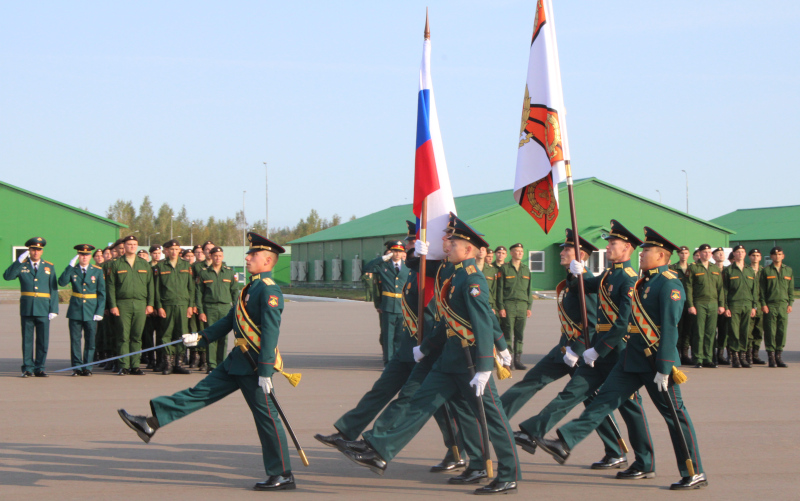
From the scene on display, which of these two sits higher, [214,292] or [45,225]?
[45,225]

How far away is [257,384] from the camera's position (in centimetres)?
608

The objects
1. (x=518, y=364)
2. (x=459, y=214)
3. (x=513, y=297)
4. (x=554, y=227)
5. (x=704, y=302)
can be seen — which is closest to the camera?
(x=518, y=364)

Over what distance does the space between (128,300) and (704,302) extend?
9.19 meters

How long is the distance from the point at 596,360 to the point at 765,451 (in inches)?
69.8

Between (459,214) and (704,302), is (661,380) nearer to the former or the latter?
(704,302)

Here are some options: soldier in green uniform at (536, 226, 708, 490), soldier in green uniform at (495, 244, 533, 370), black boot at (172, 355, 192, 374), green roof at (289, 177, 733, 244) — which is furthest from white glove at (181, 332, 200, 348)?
green roof at (289, 177, 733, 244)

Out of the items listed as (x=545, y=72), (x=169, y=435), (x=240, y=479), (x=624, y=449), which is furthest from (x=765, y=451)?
(x=169, y=435)

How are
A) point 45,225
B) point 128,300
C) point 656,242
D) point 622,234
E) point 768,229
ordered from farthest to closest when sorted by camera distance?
point 768,229 < point 45,225 < point 128,300 < point 622,234 < point 656,242

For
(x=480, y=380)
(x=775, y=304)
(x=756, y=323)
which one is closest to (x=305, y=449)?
(x=480, y=380)

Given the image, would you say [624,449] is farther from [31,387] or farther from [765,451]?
[31,387]

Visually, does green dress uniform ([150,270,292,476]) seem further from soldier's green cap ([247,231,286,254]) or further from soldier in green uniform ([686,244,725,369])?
soldier in green uniform ([686,244,725,369])

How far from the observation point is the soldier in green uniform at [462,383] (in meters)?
5.83

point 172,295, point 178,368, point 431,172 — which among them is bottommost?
point 178,368

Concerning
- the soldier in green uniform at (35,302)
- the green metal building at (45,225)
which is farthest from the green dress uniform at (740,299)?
the green metal building at (45,225)
